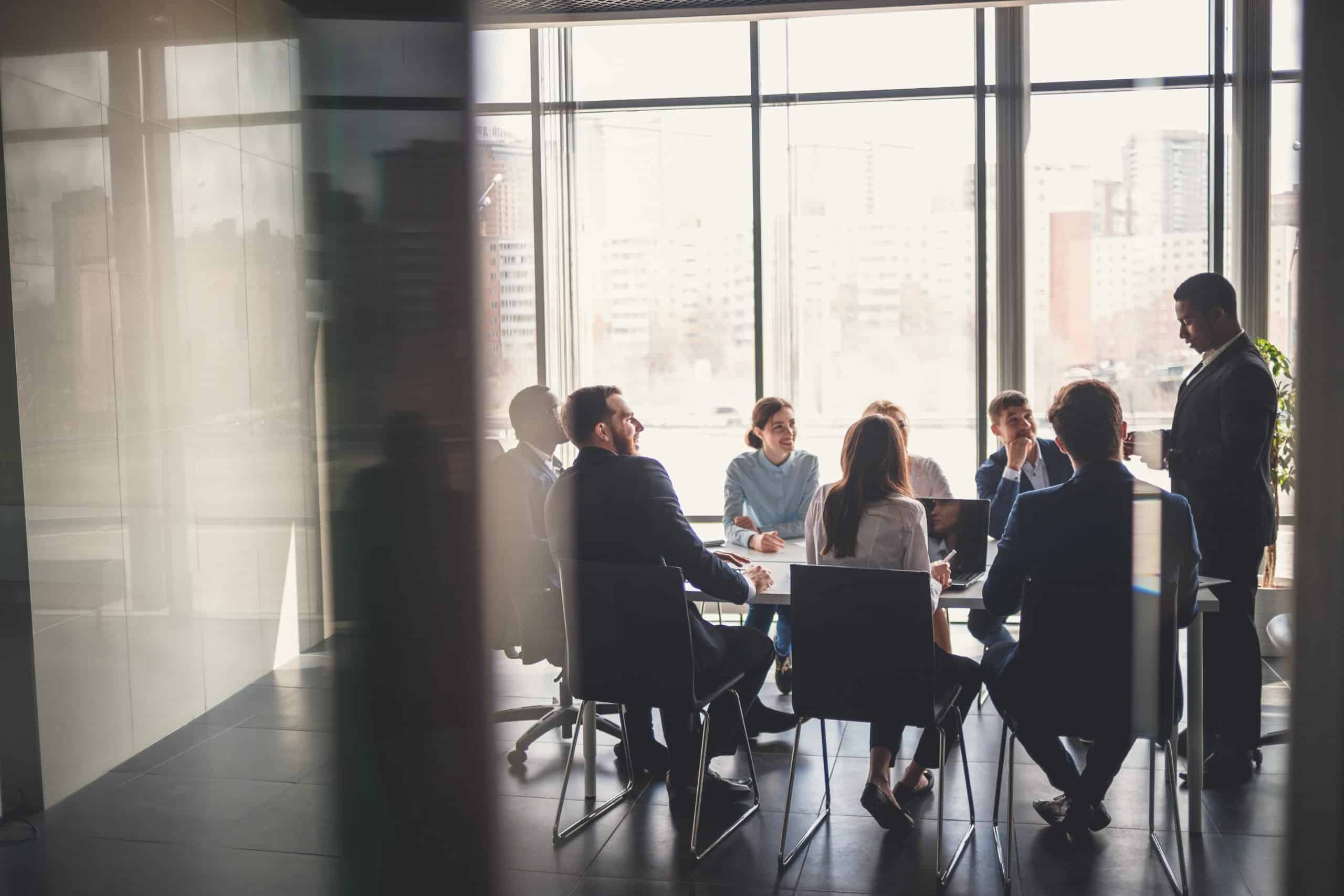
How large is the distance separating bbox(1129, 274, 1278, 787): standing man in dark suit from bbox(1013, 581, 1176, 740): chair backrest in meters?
0.65

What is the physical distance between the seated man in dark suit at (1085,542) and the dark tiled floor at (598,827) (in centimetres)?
32

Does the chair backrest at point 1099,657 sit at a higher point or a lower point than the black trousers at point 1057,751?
higher

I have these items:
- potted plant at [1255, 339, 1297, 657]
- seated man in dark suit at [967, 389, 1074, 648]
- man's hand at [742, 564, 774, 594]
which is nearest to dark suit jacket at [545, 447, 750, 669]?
man's hand at [742, 564, 774, 594]

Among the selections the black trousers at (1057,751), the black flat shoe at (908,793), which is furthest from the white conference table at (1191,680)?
the black flat shoe at (908,793)

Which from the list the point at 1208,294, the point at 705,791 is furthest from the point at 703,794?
the point at 1208,294

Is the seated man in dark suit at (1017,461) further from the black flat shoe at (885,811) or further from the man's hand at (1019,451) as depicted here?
the black flat shoe at (885,811)

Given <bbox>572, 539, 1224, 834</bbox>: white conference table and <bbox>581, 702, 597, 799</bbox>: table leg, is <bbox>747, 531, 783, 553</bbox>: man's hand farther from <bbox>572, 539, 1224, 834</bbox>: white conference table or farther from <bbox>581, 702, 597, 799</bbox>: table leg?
<bbox>581, 702, 597, 799</bbox>: table leg

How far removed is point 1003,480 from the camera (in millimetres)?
3500

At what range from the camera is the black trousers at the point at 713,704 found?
2.66 metres

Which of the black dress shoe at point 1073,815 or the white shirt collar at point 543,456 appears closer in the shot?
the black dress shoe at point 1073,815

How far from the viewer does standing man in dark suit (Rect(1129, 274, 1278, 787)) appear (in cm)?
277

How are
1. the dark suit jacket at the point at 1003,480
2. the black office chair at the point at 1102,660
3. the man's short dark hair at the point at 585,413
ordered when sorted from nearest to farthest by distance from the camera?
1. the black office chair at the point at 1102,660
2. the man's short dark hair at the point at 585,413
3. the dark suit jacket at the point at 1003,480

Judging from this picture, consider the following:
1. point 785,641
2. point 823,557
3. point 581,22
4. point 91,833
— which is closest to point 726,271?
point 785,641

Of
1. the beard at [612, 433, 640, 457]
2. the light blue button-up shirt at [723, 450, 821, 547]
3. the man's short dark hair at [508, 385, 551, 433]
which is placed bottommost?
the light blue button-up shirt at [723, 450, 821, 547]
